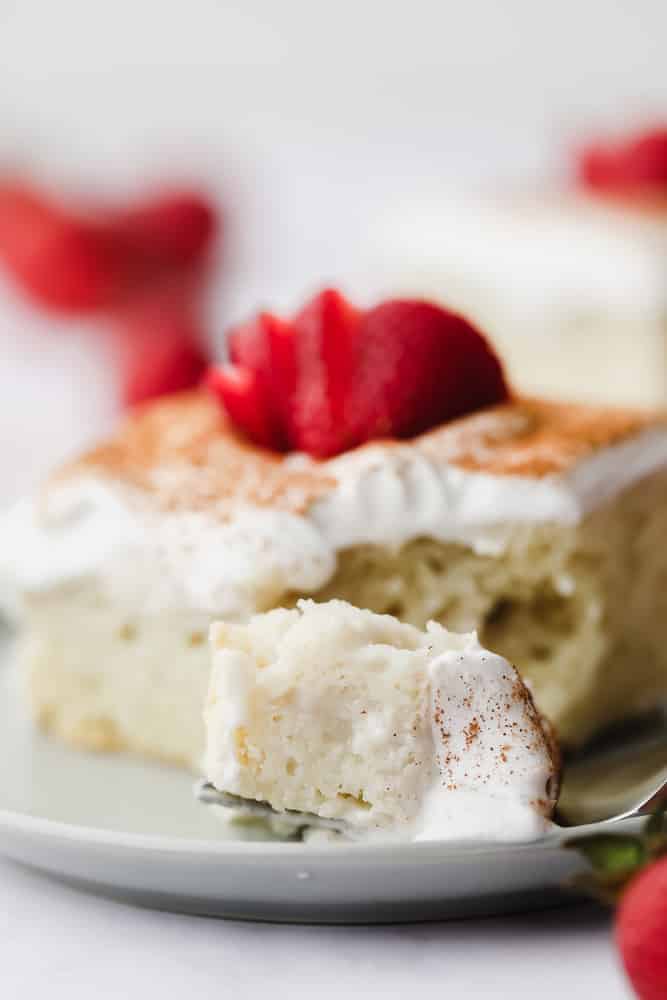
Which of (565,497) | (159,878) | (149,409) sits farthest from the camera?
(149,409)

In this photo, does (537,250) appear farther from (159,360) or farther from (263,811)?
(263,811)

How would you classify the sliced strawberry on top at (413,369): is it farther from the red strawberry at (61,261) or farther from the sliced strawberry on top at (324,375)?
the red strawberry at (61,261)

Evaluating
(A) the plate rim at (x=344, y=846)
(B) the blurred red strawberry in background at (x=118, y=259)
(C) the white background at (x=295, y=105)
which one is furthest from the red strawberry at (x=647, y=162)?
(A) the plate rim at (x=344, y=846)

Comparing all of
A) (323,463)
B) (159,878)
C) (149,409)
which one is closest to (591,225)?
(149,409)

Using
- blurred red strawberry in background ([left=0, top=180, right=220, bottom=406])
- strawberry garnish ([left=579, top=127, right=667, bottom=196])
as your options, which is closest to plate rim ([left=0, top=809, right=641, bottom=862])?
strawberry garnish ([left=579, top=127, right=667, bottom=196])

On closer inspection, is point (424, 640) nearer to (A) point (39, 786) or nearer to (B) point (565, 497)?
(B) point (565, 497)

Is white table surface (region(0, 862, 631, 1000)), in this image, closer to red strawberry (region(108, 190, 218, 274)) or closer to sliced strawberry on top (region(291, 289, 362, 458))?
sliced strawberry on top (region(291, 289, 362, 458))

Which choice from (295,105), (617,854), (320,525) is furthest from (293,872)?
(295,105)
